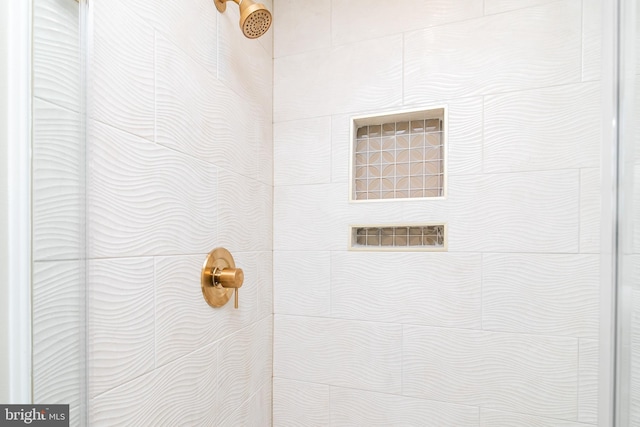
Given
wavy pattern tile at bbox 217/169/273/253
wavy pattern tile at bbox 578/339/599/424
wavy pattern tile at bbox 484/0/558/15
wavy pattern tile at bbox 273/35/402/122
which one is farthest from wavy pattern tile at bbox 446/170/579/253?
wavy pattern tile at bbox 217/169/273/253

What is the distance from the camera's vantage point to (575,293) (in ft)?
3.21

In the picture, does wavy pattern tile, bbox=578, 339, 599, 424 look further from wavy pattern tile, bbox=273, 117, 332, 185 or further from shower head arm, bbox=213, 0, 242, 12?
shower head arm, bbox=213, 0, 242, 12

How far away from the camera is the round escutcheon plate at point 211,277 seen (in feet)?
3.01

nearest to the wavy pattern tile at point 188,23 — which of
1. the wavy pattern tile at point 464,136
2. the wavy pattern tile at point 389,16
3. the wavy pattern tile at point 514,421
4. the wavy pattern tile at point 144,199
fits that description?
the wavy pattern tile at point 144,199

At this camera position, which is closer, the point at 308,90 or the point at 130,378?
the point at 130,378

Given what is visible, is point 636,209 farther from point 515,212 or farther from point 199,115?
point 199,115

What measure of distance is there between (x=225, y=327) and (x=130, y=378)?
0.34 metres

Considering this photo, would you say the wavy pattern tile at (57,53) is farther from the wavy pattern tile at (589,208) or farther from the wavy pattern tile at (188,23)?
the wavy pattern tile at (589,208)

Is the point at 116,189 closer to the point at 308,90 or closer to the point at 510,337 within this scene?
the point at 308,90

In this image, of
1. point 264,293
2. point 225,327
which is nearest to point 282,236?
point 264,293

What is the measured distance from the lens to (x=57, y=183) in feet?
1.73

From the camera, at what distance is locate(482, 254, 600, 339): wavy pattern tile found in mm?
971

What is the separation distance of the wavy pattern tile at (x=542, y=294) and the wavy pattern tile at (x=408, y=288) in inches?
1.8

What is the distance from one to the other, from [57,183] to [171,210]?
0.29 meters
